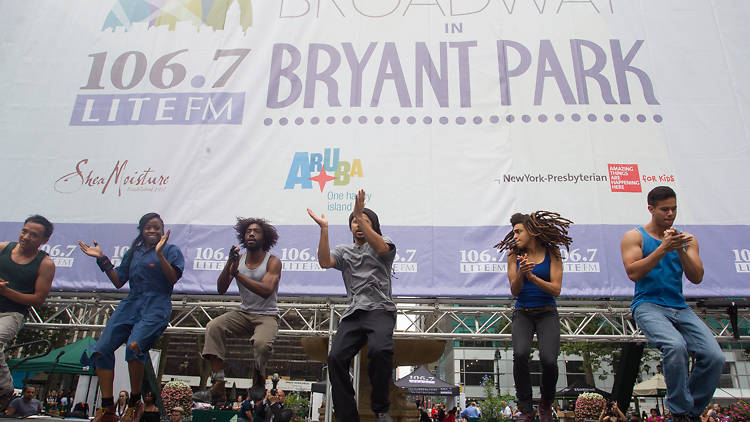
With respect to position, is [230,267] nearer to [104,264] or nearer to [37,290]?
[104,264]

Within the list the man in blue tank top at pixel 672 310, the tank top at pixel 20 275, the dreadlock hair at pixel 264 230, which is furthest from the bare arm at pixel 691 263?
the tank top at pixel 20 275

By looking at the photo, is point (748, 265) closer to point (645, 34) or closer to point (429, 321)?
point (645, 34)

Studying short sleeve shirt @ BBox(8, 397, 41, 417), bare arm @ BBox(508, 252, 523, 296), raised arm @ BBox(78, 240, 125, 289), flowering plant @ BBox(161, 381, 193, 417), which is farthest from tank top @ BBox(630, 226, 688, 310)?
short sleeve shirt @ BBox(8, 397, 41, 417)

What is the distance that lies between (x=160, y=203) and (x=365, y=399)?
3053 millimetres

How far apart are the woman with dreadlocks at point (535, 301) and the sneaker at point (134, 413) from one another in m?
2.49

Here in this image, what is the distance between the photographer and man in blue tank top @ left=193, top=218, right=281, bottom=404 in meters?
3.15

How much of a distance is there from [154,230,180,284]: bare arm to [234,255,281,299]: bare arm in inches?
24.9

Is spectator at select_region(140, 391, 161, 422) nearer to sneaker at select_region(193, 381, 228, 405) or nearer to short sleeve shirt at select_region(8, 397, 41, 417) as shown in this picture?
sneaker at select_region(193, 381, 228, 405)

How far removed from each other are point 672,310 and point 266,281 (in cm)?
248

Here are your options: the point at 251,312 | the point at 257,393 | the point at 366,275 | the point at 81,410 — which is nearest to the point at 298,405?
the point at 81,410

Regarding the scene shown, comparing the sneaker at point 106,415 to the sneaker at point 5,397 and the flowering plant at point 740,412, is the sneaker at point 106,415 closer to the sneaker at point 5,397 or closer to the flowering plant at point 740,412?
the sneaker at point 5,397

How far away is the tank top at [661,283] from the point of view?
2.73 meters

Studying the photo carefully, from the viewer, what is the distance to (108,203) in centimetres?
548

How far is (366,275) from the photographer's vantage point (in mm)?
2967
